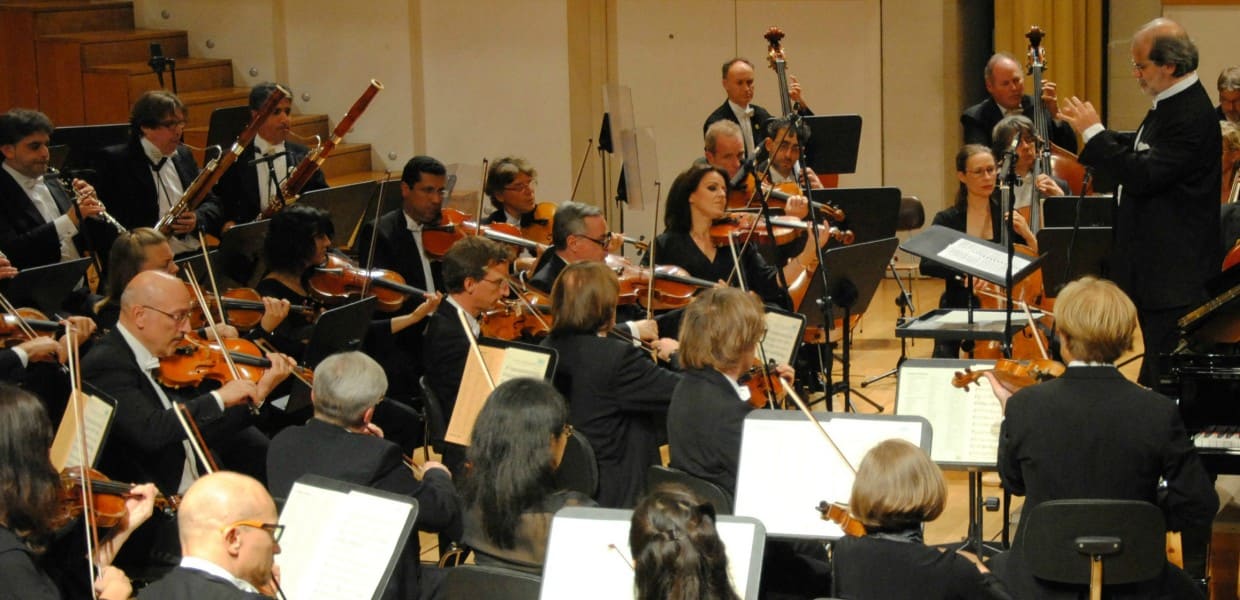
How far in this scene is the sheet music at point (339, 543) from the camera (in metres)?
3.20

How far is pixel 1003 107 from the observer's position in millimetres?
7398

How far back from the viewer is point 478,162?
980cm

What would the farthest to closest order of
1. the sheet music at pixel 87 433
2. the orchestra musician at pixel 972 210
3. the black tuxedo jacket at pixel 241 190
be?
1. the black tuxedo jacket at pixel 241 190
2. the orchestra musician at pixel 972 210
3. the sheet music at pixel 87 433

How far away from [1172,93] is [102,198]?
429cm

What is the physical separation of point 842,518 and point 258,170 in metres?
4.18

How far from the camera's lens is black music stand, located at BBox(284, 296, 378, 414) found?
4559 millimetres

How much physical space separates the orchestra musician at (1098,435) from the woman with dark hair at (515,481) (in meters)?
1.02

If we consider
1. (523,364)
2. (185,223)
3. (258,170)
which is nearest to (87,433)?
(523,364)

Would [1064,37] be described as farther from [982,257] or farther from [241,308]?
[241,308]

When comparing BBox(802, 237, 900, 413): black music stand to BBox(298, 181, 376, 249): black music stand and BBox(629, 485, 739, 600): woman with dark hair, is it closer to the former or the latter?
BBox(298, 181, 376, 249): black music stand

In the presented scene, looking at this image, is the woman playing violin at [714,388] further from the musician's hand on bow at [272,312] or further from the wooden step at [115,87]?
the wooden step at [115,87]

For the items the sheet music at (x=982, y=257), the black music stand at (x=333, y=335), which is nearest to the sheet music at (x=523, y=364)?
the black music stand at (x=333, y=335)

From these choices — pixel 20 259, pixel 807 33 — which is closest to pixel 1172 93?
pixel 20 259

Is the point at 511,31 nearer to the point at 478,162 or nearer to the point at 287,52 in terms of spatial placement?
the point at 478,162
